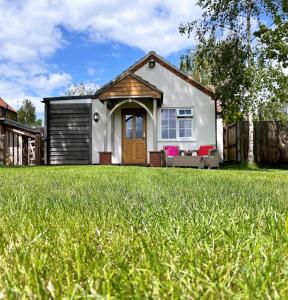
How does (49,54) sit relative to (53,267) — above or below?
above

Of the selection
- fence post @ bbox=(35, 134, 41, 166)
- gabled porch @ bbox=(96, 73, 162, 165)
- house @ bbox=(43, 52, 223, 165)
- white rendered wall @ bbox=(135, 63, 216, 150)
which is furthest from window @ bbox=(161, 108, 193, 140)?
fence post @ bbox=(35, 134, 41, 166)

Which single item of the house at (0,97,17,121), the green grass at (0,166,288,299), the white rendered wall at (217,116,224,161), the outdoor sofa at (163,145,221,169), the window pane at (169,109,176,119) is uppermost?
the house at (0,97,17,121)

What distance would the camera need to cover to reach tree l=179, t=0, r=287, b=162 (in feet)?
58.9

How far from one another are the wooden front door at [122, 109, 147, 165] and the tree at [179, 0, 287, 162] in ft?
12.5

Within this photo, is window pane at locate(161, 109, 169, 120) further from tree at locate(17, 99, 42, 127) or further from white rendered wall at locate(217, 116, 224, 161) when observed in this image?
tree at locate(17, 99, 42, 127)

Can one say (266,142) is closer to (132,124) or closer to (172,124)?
(172,124)

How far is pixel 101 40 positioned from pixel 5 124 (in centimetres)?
3594

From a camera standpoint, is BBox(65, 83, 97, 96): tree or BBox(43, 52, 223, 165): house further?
BBox(65, 83, 97, 96): tree

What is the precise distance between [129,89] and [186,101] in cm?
328

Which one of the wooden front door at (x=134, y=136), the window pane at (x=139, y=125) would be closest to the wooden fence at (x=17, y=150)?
the wooden front door at (x=134, y=136)

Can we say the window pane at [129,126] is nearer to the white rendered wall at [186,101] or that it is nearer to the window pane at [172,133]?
the white rendered wall at [186,101]

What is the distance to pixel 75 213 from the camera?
233 centimetres

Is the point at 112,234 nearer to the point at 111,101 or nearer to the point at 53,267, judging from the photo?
the point at 53,267

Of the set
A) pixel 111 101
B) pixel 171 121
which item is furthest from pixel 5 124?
pixel 171 121
